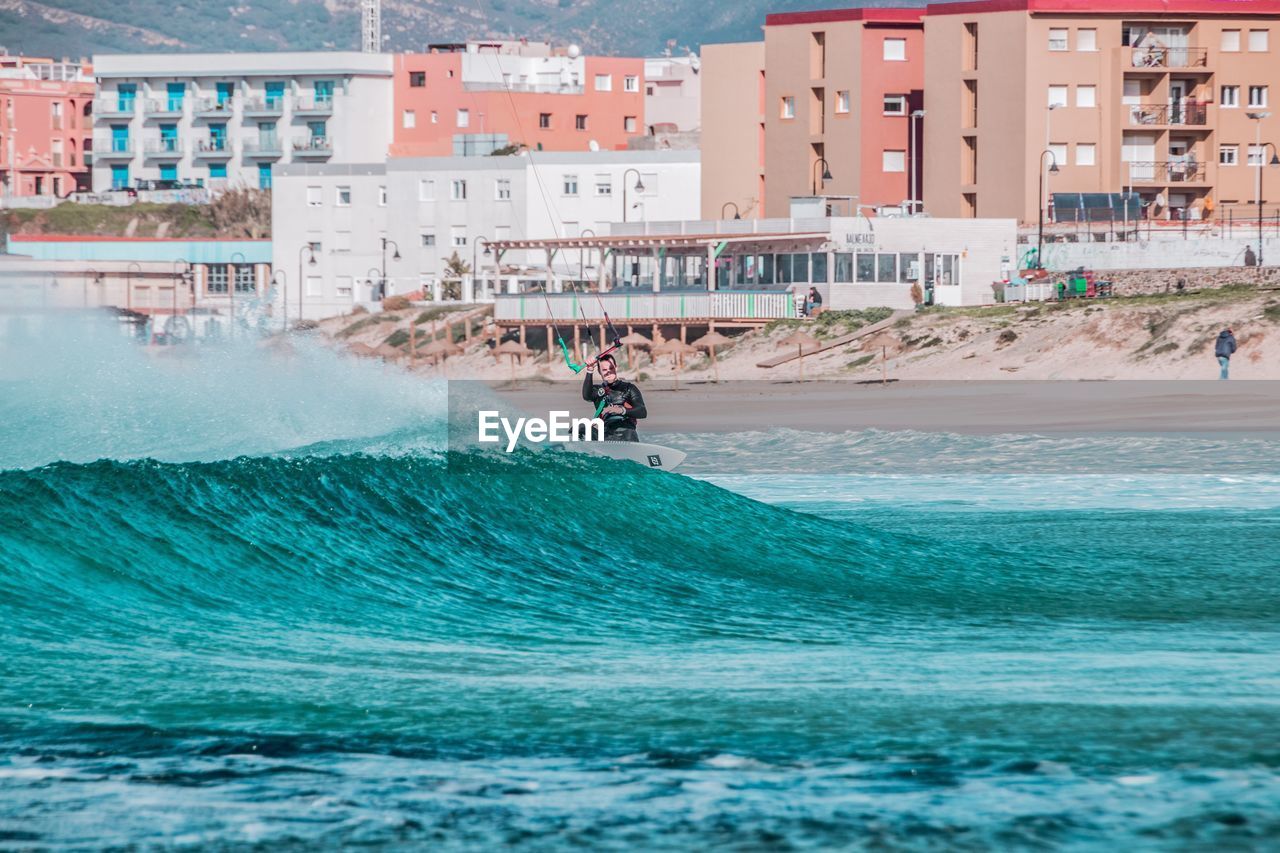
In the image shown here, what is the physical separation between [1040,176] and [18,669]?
58.4 m

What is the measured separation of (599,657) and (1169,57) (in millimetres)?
64901

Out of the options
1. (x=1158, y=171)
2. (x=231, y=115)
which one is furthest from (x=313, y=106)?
(x=1158, y=171)

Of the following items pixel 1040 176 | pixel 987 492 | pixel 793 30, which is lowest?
pixel 987 492

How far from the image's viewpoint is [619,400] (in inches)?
782

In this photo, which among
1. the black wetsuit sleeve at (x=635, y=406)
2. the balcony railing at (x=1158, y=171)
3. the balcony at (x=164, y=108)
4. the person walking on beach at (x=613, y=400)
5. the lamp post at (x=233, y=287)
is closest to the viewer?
the person walking on beach at (x=613, y=400)

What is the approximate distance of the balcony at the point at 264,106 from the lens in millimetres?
101875

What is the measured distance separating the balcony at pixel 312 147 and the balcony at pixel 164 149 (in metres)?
8.38

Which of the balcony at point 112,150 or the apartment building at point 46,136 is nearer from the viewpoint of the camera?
the balcony at point 112,150

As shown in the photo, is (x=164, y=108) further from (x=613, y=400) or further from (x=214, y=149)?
(x=613, y=400)

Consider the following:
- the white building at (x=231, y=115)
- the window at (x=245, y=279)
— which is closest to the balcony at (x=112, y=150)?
the white building at (x=231, y=115)

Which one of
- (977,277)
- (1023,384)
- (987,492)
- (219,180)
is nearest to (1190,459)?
(987,492)

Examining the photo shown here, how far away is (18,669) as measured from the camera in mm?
10938

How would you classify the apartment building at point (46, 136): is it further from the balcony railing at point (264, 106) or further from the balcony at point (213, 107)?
the balcony railing at point (264, 106)

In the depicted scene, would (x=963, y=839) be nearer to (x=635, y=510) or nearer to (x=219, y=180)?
(x=635, y=510)
